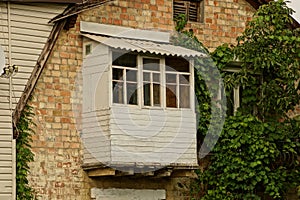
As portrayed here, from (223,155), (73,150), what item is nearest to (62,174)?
(73,150)

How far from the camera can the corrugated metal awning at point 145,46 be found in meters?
22.4

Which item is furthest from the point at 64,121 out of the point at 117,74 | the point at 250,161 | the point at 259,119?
the point at 259,119

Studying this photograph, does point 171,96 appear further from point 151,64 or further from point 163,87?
point 151,64

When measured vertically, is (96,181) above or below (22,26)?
below

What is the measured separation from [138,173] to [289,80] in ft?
15.0

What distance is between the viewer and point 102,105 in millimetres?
22172

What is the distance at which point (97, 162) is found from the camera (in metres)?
22.1

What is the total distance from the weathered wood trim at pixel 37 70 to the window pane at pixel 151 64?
80.1 inches

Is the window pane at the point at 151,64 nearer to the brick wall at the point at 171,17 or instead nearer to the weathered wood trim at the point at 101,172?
the brick wall at the point at 171,17

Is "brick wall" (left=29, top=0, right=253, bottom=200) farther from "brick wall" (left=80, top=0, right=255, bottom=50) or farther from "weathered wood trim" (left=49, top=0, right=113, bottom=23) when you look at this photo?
"weathered wood trim" (left=49, top=0, right=113, bottom=23)

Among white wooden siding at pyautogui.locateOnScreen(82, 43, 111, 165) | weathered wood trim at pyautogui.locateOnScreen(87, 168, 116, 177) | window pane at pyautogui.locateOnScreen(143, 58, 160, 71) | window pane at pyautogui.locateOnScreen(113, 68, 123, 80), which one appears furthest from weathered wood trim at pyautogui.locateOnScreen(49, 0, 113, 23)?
weathered wood trim at pyautogui.locateOnScreen(87, 168, 116, 177)

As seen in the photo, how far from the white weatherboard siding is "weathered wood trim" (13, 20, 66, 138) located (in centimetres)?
10

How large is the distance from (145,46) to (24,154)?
3.71m

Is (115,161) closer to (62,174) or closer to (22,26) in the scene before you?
(62,174)
